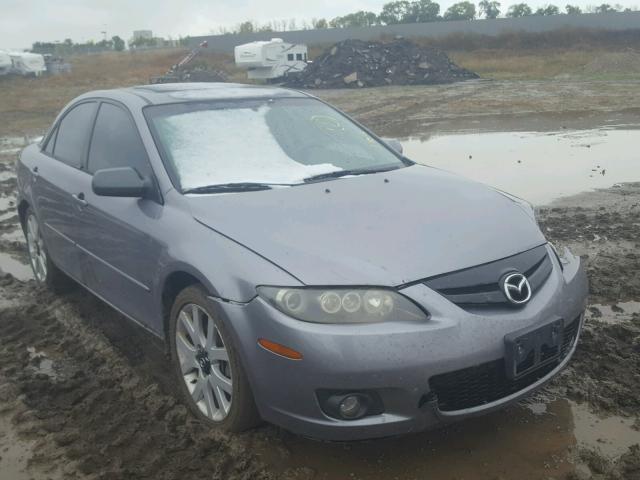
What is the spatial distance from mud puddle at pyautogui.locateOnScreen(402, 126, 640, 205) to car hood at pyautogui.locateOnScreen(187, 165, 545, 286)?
4731 mm

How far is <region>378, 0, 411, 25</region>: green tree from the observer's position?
93.4m

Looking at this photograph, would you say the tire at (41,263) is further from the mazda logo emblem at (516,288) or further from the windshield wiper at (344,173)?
the mazda logo emblem at (516,288)

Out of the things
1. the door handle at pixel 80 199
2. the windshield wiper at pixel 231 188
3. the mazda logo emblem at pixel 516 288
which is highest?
the windshield wiper at pixel 231 188

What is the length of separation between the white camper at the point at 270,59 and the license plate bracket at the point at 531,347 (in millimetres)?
34960

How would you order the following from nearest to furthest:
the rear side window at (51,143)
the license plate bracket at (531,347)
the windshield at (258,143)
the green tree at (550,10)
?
the license plate bracket at (531,347) → the windshield at (258,143) → the rear side window at (51,143) → the green tree at (550,10)

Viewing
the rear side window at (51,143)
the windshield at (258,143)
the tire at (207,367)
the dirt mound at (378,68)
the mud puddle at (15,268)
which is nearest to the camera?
the tire at (207,367)

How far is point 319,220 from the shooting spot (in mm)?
3102

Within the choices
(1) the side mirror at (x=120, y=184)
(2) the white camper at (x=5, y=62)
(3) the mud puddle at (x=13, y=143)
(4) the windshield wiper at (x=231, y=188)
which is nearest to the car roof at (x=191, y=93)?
(1) the side mirror at (x=120, y=184)

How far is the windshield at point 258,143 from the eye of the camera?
366 cm

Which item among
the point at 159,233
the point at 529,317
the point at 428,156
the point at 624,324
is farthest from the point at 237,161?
the point at 428,156

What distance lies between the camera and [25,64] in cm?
4319

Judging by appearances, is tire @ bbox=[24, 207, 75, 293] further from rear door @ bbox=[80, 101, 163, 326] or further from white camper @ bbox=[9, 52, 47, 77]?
white camper @ bbox=[9, 52, 47, 77]

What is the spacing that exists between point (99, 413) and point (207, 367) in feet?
2.38

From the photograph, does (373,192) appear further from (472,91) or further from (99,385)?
(472,91)
